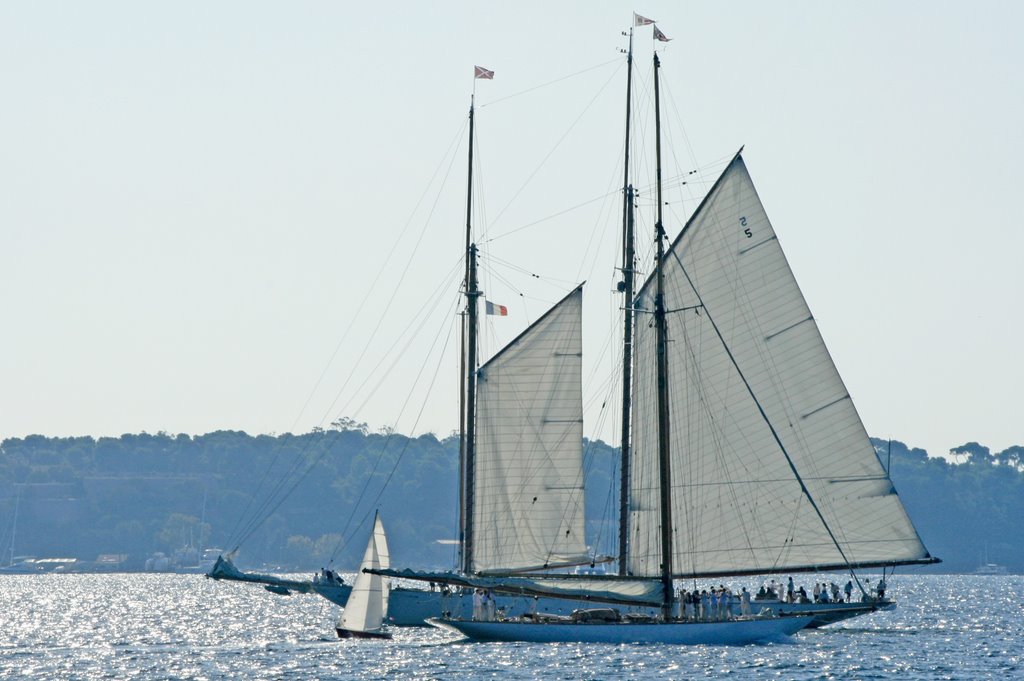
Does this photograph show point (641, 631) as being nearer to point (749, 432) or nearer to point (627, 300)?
point (749, 432)

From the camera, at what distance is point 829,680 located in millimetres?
61062

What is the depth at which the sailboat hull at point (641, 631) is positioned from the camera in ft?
230

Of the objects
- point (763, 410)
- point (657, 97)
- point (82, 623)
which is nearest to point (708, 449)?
point (763, 410)

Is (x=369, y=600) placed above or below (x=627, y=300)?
below

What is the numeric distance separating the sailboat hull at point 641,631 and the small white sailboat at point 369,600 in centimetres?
564

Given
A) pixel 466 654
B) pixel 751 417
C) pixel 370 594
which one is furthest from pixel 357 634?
pixel 751 417

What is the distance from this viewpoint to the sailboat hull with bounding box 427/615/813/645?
7019cm

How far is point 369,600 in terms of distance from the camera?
260 feet

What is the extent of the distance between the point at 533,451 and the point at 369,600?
9.42 meters

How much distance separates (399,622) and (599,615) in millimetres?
15568

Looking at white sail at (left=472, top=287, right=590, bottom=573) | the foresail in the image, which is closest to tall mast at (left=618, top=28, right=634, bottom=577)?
white sail at (left=472, top=287, right=590, bottom=573)

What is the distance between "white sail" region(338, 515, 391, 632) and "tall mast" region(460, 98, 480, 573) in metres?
4.50

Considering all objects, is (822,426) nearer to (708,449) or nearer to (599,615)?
(708,449)

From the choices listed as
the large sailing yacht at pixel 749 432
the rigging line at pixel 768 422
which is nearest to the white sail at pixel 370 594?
the large sailing yacht at pixel 749 432
